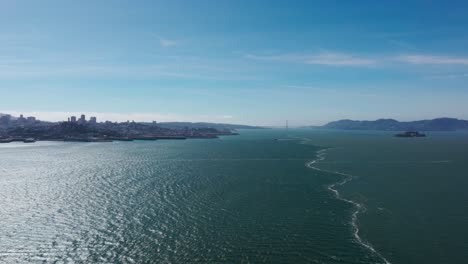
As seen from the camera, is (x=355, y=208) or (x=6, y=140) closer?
(x=355, y=208)

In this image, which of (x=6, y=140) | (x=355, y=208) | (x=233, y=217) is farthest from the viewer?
(x=6, y=140)

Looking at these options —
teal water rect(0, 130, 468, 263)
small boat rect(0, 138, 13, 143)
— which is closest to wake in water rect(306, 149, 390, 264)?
teal water rect(0, 130, 468, 263)

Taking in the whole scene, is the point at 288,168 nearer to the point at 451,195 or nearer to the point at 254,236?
the point at 451,195

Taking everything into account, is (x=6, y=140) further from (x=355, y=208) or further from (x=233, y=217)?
(x=355, y=208)

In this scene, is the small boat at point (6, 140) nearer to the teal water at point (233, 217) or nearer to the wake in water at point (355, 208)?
the teal water at point (233, 217)

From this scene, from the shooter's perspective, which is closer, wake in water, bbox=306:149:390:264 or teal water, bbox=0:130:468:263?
teal water, bbox=0:130:468:263

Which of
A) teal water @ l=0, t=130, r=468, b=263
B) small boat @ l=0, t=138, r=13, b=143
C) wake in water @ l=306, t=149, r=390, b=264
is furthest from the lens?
small boat @ l=0, t=138, r=13, b=143

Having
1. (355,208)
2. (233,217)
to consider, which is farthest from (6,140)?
(355,208)

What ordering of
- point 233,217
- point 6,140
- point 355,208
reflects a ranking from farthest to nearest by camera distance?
point 6,140 → point 355,208 → point 233,217

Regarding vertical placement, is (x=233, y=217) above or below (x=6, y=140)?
below

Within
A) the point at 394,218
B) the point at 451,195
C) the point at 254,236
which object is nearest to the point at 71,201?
the point at 254,236

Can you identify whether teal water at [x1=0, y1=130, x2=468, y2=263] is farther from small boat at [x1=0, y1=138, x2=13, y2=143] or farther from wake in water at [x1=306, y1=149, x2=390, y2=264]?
small boat at [x1=0, y1=138, x2=13, y2=143]

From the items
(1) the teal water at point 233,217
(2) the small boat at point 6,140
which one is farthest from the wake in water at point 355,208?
(2) the small boat at point 6,140
